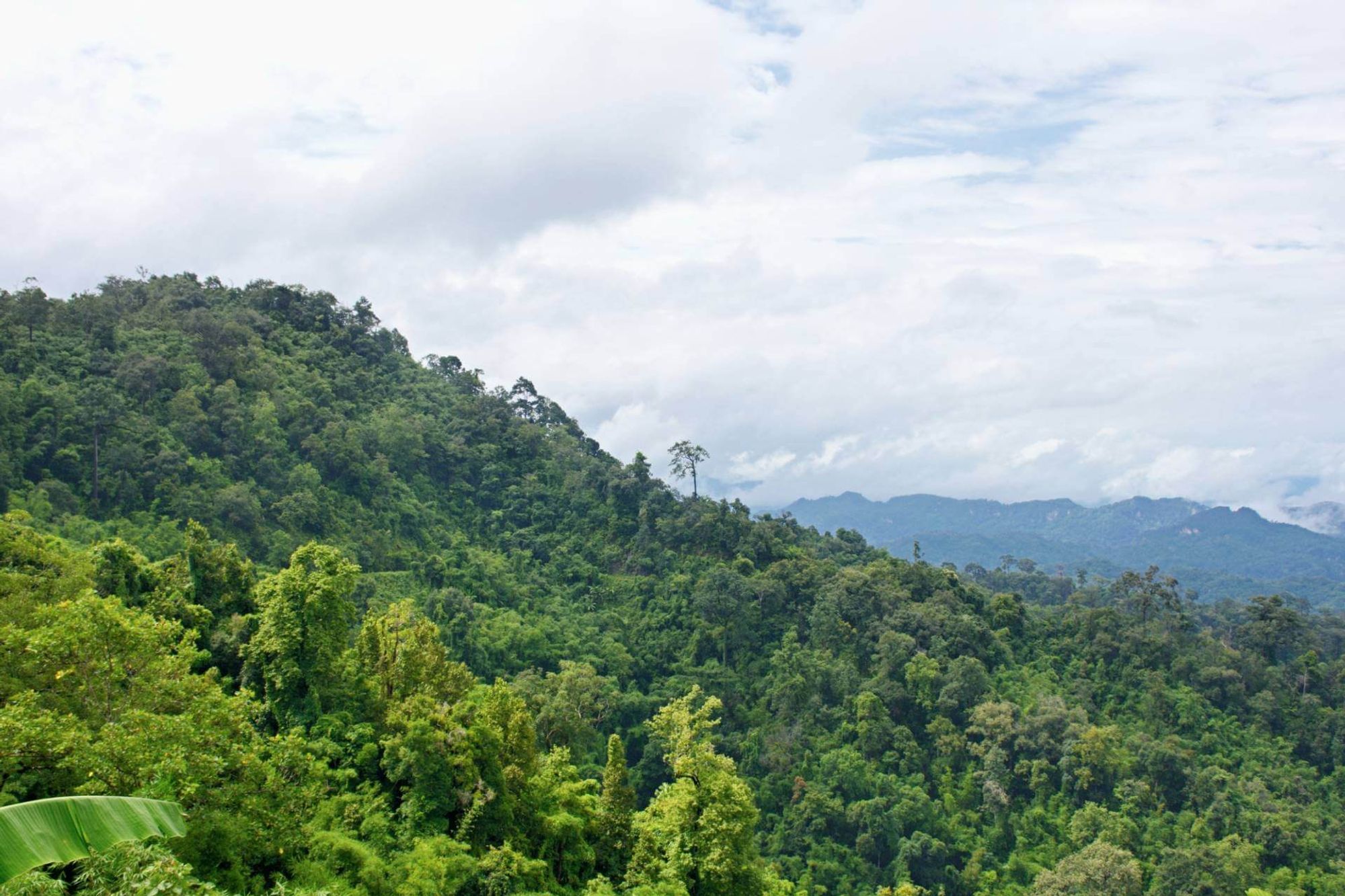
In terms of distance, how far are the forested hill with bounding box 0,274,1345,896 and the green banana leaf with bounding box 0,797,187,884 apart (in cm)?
29

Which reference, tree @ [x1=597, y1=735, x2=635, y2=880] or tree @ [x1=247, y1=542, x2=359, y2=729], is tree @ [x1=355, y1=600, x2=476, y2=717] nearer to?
tree @ [x1=247, y1=542, x2=359, y2=729]

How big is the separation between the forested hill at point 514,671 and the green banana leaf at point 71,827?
0.29m

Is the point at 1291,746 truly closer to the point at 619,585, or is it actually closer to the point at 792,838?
the point at 792,838

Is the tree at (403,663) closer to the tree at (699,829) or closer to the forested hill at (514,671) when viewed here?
the forested hill at (514,671)

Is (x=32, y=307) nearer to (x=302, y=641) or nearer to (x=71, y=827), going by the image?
(x=302, y=641)

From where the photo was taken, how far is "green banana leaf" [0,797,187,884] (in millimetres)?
7863

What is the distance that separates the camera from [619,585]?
5028 centimetres

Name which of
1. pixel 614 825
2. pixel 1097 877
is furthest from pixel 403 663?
pixel 1097 877

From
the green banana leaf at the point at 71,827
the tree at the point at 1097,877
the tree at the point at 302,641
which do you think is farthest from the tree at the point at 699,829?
the tree at the point at 1097,877

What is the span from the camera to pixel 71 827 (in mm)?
8555

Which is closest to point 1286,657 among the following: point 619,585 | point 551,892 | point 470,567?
point 619,585

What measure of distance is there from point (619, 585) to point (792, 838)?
58.9 ft

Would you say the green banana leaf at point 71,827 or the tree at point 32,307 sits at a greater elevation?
the tree at point 32,307

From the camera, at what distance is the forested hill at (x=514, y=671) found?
14.7 metres
